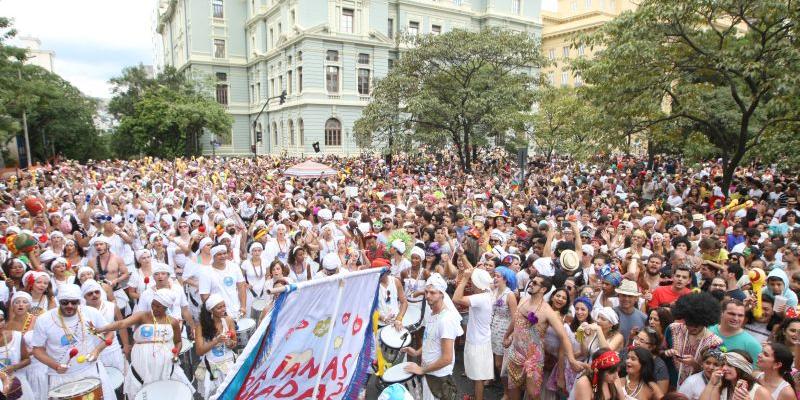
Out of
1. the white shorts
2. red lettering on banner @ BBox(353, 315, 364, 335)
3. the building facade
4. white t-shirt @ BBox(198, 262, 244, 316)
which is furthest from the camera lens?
the building facade

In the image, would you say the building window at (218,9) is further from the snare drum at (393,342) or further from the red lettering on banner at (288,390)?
the red lettering on banner at (288,390)

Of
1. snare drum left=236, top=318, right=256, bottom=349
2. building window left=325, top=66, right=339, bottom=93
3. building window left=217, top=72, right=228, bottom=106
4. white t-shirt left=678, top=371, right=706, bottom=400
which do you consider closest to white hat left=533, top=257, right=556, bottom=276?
white t-shirt left=678, top=371, right=706, bottom=400

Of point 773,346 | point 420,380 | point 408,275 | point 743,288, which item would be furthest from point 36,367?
point 743,288

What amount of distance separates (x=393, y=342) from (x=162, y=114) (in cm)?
4122

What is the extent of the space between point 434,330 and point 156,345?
8.65ft

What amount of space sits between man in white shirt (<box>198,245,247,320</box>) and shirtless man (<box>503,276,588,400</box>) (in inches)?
135

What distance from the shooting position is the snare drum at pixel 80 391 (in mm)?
4074

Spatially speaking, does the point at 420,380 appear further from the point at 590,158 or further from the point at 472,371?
the point at 590,158

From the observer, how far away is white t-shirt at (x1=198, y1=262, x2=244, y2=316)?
5.89m

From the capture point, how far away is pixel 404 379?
14.6ft

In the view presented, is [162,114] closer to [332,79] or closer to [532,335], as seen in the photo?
[332,79]

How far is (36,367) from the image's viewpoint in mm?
4594

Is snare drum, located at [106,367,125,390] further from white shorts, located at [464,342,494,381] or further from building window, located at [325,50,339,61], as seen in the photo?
building window, located at [325,50,339,61]

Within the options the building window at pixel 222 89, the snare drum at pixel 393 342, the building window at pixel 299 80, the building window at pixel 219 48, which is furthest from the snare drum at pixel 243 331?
the building window at pixel 219 48
